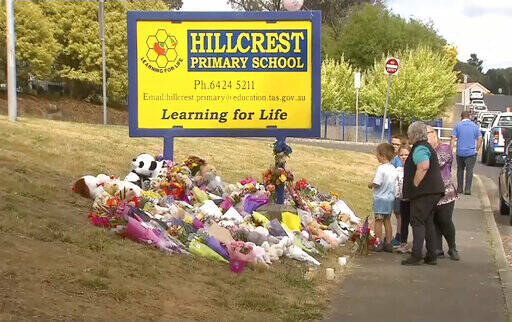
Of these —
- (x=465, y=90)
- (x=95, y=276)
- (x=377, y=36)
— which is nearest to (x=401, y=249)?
(x=95, y=276)

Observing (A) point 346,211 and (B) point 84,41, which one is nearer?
(A) point 346,211

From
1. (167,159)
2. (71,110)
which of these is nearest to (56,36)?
(71,110)

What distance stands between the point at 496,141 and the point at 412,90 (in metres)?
17.5

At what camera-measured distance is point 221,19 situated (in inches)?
397

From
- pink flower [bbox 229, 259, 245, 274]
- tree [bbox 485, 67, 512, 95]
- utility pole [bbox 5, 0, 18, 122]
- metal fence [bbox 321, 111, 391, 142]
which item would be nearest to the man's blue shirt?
pink flower [bbox 229, 259, 245, 274]

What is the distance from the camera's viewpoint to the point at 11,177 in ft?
28.7

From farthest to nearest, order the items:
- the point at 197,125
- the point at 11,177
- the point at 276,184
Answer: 1. the point at 197,125
2. the point at 276,184
3. the point at 11,177

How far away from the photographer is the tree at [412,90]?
4212 centimetres

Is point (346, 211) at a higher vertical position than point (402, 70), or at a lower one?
lower

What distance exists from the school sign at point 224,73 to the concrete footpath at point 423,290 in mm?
2495

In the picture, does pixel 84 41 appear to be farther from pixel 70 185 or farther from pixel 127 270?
pixel 127 270

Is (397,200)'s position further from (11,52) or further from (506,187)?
(11,52)

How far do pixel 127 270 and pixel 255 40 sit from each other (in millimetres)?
4760

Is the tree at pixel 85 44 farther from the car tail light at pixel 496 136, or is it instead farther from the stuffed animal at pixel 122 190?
the stuffed animal at pixel 122 190
